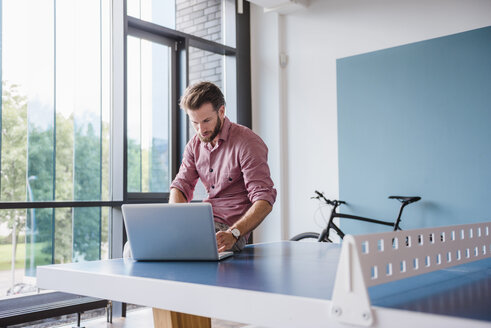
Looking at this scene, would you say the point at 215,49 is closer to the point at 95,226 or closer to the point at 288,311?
the point at 95,226

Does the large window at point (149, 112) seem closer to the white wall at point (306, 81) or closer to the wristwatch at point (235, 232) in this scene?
the white wall at point (306, 81)

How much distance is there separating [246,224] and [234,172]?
0.37 metres

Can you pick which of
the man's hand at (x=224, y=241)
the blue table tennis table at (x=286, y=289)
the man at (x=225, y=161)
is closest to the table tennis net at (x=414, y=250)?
the blue table tennis table at (x=286, y=289)

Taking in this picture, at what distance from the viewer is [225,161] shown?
2221 millimetres

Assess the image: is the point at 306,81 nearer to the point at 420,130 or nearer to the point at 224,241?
the point at 420,130

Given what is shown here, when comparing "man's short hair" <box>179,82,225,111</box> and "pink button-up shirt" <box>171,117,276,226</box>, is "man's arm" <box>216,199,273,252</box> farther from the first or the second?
"man's short hair" <box>179,82,225,111</box>

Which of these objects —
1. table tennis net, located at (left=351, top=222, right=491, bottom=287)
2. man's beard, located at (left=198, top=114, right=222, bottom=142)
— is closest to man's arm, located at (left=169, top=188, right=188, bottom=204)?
man's beard, located at (left=198, top=114, right=222, bottom=142)

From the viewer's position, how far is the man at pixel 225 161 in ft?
6.94

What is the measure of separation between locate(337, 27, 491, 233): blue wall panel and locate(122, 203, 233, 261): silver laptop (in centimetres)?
256

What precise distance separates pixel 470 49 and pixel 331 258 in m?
2.62

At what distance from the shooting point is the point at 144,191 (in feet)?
12.8

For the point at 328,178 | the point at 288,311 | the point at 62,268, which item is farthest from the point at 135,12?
the point at 288,311

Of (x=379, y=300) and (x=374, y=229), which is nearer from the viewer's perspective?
(x=379, y=300)

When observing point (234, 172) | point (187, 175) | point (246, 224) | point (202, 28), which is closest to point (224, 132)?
point (234, 172)
